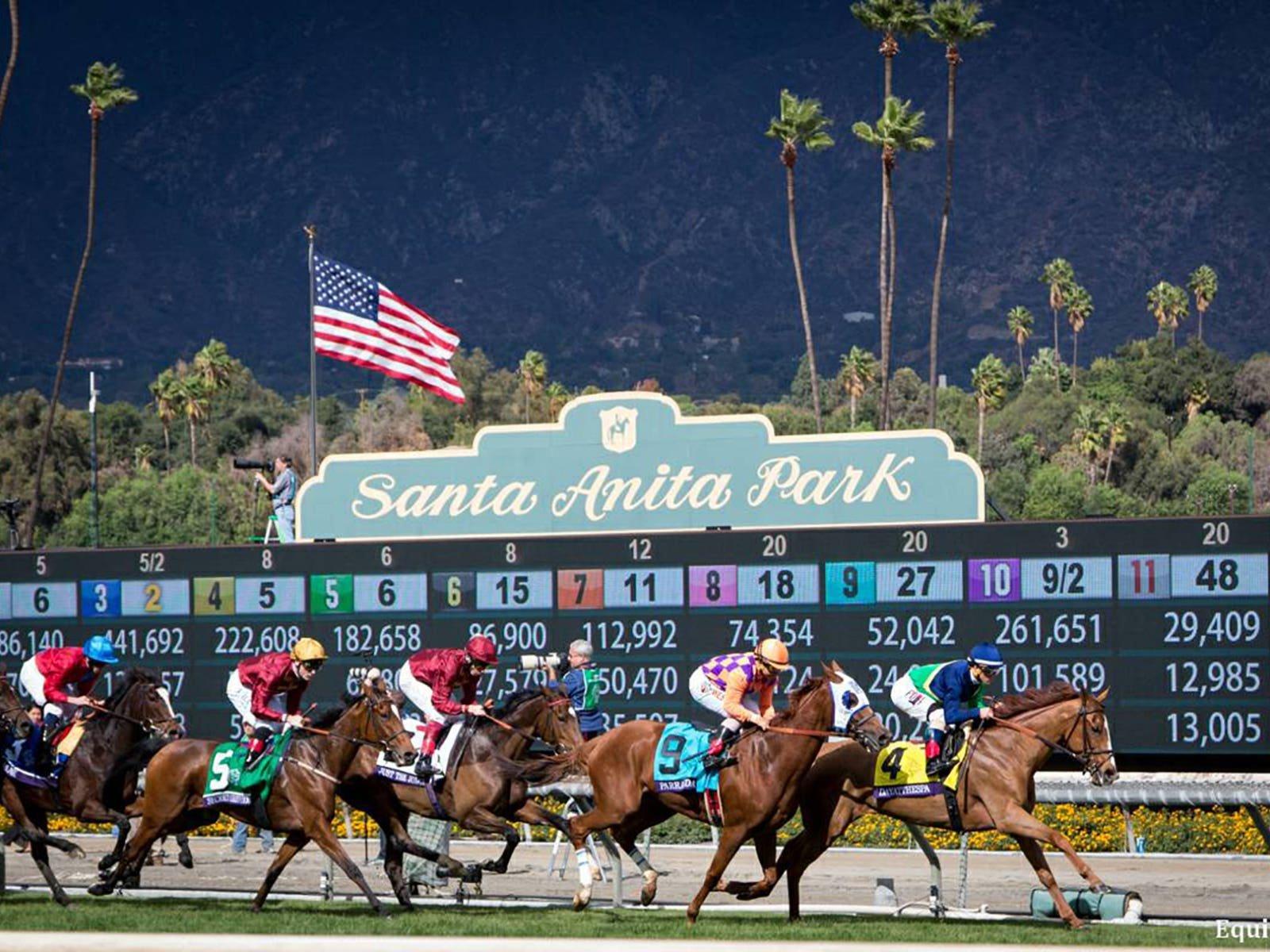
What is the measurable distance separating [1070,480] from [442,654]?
76711mm

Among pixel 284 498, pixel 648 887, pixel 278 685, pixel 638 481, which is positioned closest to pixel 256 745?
pixel 278 685

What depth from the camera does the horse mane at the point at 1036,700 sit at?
1509 centimetres

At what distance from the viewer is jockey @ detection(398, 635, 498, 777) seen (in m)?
16.4

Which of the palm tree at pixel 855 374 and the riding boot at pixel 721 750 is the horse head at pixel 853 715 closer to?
the riding boot at pixel 721 750

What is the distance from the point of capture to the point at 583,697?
59.1ft

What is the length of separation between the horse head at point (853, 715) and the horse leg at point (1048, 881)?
3.93 ft

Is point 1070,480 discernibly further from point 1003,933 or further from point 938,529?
point 1003,933

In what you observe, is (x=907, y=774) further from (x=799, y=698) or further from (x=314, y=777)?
(x=314, y=777)

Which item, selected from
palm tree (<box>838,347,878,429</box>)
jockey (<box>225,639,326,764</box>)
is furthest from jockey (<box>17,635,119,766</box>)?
palm tree (<box>838,347,878,429</box>)

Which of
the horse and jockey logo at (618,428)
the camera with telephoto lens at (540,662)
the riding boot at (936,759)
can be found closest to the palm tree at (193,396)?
the horse and jockey logo at (618,428)

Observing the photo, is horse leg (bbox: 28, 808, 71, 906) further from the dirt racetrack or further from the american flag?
the american flag

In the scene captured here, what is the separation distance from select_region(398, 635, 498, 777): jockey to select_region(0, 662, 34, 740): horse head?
294 centimetres

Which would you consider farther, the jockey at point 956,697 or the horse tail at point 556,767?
the horse tail at point 556,767

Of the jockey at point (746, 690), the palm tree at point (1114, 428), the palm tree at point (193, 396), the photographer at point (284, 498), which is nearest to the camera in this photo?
the jockey at point (746, 690)
